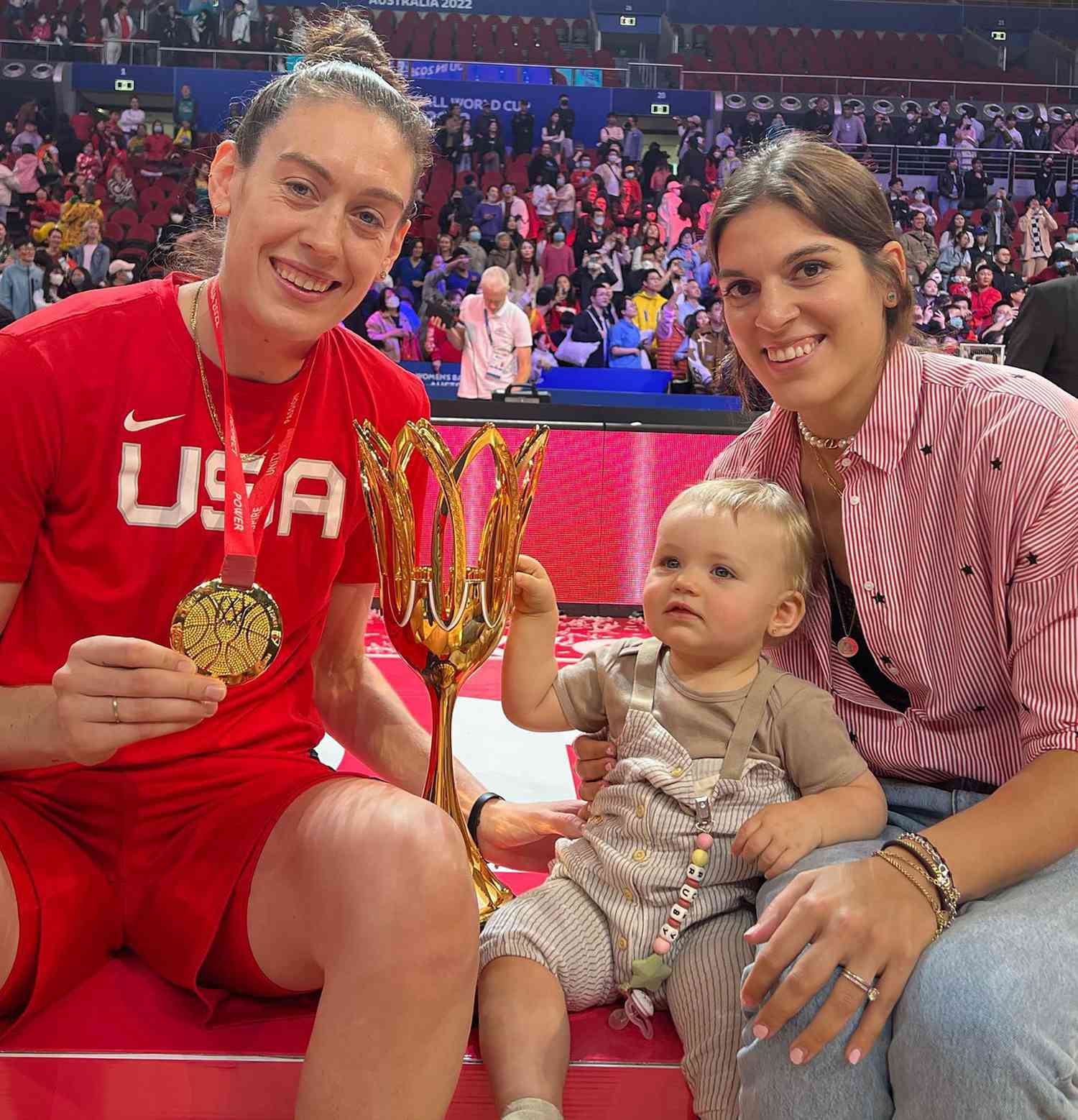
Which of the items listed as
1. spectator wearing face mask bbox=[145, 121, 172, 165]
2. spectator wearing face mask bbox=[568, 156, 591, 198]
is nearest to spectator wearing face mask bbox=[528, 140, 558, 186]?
spectator wearing face mask bbox=[568, 156, 591, 198]

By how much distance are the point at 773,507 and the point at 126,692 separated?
722 millimetres

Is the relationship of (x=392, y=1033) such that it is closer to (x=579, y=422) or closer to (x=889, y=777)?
(x=889, y=777)

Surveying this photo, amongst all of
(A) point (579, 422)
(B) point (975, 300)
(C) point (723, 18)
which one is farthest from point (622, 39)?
(A) point (579, 422)

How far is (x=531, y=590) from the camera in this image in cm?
127

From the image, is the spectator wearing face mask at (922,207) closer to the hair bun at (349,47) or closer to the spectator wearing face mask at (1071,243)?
the spectator wearing face mask at (1071,243)

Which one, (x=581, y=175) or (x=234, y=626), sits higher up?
(x=581, y=175)

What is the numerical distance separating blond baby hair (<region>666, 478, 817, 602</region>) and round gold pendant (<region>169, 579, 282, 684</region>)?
47cm

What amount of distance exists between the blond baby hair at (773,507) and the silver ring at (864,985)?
0.47 m

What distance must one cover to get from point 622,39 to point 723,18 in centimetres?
133

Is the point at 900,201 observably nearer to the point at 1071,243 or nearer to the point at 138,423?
the point at 1071,243

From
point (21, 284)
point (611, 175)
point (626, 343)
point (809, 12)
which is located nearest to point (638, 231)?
point (611, 175)

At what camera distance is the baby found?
3.68 feet

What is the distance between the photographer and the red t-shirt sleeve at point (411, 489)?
1.38m

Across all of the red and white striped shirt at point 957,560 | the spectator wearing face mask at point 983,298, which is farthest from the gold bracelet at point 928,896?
the spectator wearing face mask at point 983,298
